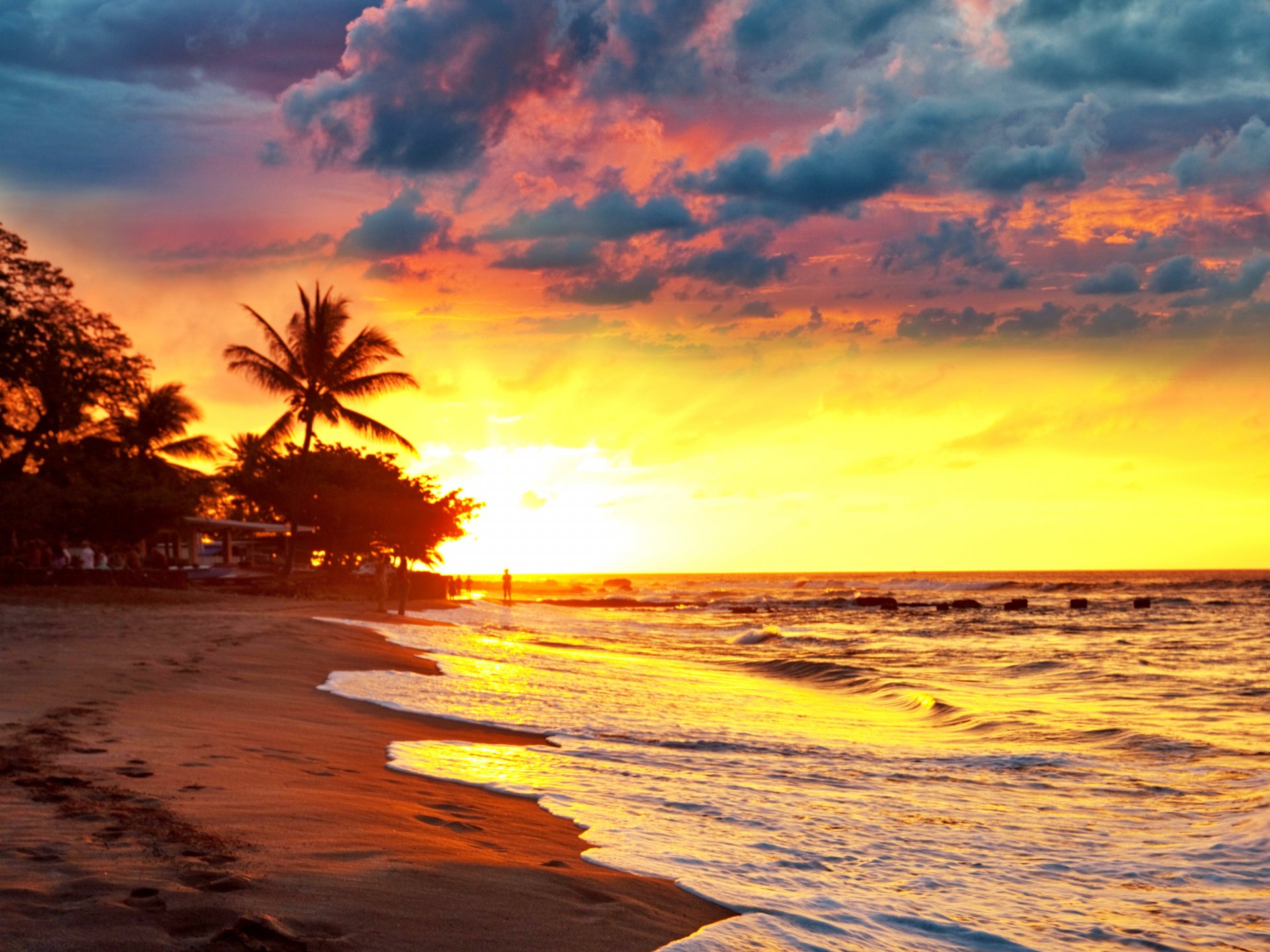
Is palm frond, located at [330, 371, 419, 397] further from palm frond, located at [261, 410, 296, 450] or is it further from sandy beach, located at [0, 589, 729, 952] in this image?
sandy beach, located at [0, 589, 729, 952]

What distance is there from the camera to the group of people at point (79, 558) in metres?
29.7

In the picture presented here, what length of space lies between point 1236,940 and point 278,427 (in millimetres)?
36636

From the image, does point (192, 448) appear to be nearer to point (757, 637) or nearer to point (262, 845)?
point (757, 637)

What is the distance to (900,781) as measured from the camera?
342 inches

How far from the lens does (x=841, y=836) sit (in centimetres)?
645

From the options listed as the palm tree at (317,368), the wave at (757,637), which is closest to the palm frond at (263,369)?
the palm tree at (317,368)

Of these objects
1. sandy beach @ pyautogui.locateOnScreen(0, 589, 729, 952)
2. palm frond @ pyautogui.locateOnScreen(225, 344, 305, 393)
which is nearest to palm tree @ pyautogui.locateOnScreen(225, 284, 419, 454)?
palm frond @ pyautogui.locateOnScreen(225, 344, 305, 393)

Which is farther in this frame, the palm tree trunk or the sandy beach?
the palm tree trunk

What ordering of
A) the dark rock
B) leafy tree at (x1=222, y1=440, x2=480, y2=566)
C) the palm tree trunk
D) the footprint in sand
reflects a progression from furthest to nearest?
the dark rock
leafy tree at (x1=222, y1=440, x2=480, y2=566)
the palm tree trunk
the footprint in sand

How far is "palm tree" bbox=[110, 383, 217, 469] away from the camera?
40156mm

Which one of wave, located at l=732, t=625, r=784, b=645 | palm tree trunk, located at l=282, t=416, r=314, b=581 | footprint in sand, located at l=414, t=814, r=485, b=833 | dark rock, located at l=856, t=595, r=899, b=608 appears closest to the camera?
footprint in sand, located at l=414, t=814, r=485, b=833

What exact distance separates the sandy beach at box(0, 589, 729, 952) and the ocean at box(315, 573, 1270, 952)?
16.7 inches

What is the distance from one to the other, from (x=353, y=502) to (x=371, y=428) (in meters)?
7.36

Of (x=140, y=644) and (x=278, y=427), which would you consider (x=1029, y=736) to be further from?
(x=278, y=427)
